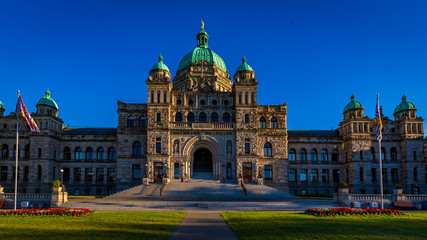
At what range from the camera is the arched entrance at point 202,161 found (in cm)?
6162

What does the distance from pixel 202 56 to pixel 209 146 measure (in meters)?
20.6

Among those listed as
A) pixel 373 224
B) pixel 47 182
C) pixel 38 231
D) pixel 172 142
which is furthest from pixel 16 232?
pixel 47 182

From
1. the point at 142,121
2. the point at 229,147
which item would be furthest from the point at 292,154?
the point at 142,121

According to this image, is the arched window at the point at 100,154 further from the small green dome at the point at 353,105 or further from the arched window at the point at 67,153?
the small green dome at the point at 353,105

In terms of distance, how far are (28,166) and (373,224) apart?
179ft

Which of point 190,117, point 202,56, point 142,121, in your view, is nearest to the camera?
point 190,117

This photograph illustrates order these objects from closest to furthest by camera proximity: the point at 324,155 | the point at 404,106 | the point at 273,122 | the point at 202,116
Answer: the point at 202,116
the point at 273,122
the point at 404,106
the point at 324,155

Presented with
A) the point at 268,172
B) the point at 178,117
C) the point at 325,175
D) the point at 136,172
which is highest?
the point at 178,117

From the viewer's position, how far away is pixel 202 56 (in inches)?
2795

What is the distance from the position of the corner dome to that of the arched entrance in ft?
58.6

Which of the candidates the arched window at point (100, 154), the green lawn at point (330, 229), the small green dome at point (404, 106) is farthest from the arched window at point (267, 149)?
the green lawn at point (330, 229)

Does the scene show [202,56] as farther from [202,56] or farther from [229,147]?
[229,147]

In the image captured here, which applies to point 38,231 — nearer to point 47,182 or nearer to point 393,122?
point 47,182

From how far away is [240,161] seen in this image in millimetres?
57312
